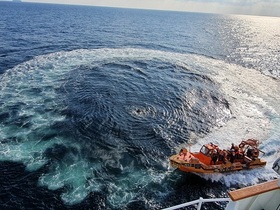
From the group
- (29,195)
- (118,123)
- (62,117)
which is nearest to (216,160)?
(118,123)

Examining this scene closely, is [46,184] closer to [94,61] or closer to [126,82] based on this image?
[126,82]

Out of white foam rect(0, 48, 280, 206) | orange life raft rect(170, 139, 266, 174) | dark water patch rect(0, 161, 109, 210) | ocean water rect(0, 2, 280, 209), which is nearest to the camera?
dark water patch rect(0, 161, 109, 210)

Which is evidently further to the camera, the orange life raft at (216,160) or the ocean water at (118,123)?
the orange life raft at (216,160)

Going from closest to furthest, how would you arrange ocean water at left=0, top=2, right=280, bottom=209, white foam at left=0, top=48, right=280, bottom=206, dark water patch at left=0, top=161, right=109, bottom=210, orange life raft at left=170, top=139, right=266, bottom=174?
dark water patch at left=0, top=161, right=109, bottom=210, ocean water at left=0, top=2, right=280, bottom=209, white foam at left=0, top=48, right=280, bottom=206, orange life raft at left=170, top=139, right=266, bottom=174

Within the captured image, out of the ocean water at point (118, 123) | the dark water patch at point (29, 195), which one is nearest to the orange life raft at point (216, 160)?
the ocean water at point (118, 123)

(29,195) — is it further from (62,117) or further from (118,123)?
(118,123)

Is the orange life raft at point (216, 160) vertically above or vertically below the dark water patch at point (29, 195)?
above

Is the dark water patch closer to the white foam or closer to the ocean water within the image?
the ocean water

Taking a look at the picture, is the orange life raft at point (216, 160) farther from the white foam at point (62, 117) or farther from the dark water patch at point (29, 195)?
the dark water patch at point (29, 195)

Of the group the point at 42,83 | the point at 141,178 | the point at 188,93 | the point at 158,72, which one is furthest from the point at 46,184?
the point at 158,72

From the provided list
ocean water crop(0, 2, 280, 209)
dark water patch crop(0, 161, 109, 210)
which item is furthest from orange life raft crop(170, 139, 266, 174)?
dark water patch crop(0, 161, 109, 210)
